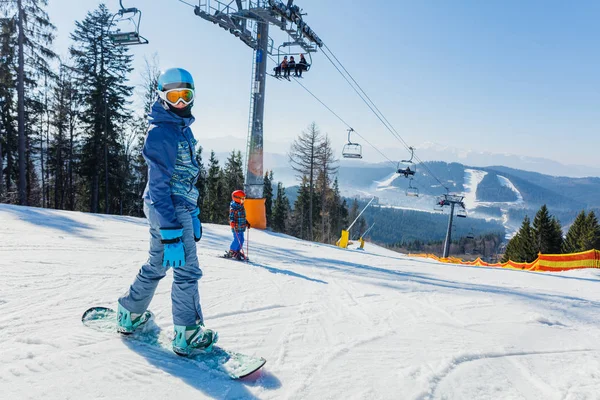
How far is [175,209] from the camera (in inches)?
98.3

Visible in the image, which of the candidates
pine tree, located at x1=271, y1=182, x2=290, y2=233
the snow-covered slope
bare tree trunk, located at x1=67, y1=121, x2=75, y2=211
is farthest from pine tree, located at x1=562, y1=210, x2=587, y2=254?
bare tree trunk, located at x1=67, y1=121, x2=75, y2=211

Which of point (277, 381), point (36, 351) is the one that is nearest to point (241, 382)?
point (277, 381)

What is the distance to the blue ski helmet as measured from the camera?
2598mm

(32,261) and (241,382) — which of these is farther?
(32,261)

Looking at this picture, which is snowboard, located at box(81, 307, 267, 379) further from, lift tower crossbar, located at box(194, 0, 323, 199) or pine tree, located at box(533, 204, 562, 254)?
pine tree, located at box(533, 204, 562, 254)

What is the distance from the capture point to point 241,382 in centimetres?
233

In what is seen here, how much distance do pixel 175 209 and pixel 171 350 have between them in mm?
1151

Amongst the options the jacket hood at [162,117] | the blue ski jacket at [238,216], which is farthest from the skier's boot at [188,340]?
the blue ski jacket at [238,216]

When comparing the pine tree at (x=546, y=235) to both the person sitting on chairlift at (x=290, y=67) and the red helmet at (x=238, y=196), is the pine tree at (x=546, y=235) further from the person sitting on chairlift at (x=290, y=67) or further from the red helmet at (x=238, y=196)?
the red helmet at (x=238, y=196)

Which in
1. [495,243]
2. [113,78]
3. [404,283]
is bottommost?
[495,243]

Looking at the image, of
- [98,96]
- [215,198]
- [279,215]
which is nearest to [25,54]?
[98,96]

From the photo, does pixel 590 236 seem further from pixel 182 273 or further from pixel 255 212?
pixel 182 273

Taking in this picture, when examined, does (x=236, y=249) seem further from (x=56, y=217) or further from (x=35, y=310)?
(x=56, y=217)

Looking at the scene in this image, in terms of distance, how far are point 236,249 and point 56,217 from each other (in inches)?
232
